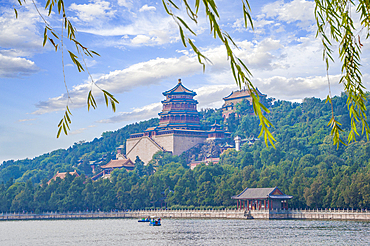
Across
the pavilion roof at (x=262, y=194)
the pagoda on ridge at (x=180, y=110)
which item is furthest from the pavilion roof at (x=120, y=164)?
the pavilion roof at (x=262, y=194)

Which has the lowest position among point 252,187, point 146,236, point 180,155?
point 146,236

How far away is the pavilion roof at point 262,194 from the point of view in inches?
2579

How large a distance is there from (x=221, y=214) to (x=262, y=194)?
6418 millimetres

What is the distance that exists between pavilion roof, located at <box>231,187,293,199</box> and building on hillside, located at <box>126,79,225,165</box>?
3954 centimetres

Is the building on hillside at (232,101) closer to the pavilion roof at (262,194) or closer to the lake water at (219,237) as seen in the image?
the pavilion roof at (262,194)

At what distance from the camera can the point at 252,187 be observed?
71875 millimetres

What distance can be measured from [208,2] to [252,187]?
67.6 meters

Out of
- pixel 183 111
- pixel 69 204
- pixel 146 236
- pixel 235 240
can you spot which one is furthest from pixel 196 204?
pixel 183 111

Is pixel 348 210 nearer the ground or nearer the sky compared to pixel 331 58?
nearer the ground

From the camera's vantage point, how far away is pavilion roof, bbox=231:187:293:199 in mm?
65500

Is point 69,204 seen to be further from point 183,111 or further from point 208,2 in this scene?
point 208,2

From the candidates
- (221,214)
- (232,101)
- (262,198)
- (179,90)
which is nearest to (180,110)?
(179,90)

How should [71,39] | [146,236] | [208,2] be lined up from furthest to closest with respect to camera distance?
[146,236] < [71,39] < [208,2]

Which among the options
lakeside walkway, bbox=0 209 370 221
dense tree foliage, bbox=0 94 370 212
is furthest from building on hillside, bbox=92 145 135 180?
lakeside walkway, bbox=0 209 370 221
